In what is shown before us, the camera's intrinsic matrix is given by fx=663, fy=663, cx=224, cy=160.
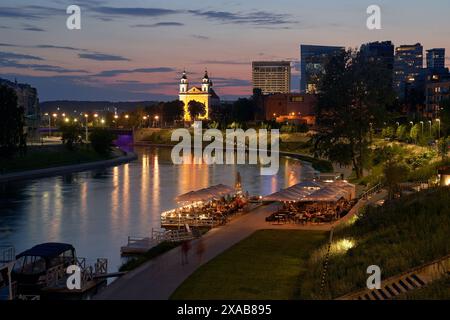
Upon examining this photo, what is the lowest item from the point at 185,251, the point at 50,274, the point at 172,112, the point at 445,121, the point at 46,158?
the point at 50,274

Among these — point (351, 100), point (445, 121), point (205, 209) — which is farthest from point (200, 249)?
point (445, 121)

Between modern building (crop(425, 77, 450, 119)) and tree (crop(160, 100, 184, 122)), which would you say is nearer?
modern building (crop(425, 77, 450, 119))

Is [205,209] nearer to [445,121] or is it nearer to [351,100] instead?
[351,100]

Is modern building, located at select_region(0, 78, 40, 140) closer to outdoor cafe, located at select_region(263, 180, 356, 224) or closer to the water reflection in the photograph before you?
the water reflection

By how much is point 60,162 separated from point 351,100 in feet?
141

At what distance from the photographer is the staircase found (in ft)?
55.0

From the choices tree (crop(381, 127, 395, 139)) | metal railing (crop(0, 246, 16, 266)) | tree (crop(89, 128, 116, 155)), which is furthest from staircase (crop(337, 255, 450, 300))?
tree (crop(89, 128, 116, 155))

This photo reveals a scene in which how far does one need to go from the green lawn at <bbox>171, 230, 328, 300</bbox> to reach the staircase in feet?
6.60

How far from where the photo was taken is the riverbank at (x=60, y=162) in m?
67.7

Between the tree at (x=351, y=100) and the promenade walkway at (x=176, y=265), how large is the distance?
1854 centimetres

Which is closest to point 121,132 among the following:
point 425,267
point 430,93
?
point 430,93

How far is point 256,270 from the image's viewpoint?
20859 millimetres

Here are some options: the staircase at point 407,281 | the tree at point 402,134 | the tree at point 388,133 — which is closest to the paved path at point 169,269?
the staircase at point 407,281

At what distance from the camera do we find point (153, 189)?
5606 cm
